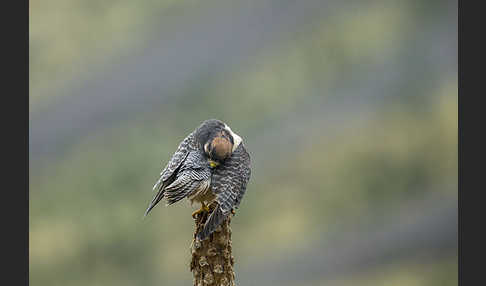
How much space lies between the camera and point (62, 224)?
335 centimetres

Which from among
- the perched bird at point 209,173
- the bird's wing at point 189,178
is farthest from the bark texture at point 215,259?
the bird's wing at point 189,178

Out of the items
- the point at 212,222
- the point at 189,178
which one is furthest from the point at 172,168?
the point at 212,222

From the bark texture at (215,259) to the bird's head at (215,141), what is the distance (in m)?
0.28

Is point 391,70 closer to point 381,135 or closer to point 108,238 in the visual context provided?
point 381,135

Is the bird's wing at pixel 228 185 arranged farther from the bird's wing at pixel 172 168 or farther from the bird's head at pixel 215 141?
the bird's wing at pixel 172 168

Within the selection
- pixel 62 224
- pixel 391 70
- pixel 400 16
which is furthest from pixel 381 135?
pixel 62 224

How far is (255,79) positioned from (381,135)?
89 cm

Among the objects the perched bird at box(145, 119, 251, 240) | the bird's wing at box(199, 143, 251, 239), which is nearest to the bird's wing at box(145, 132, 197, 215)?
the perched bird at box(145, 119, 251, 240)

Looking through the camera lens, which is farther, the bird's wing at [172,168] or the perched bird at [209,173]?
the bird's wing at [172,168]

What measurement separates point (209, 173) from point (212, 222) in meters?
0.24

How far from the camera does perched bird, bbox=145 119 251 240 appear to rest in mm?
2117

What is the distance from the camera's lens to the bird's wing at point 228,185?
81.9 inches

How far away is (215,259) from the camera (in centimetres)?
215

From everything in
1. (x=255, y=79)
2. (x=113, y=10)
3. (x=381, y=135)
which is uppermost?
(x=113, y=10)
